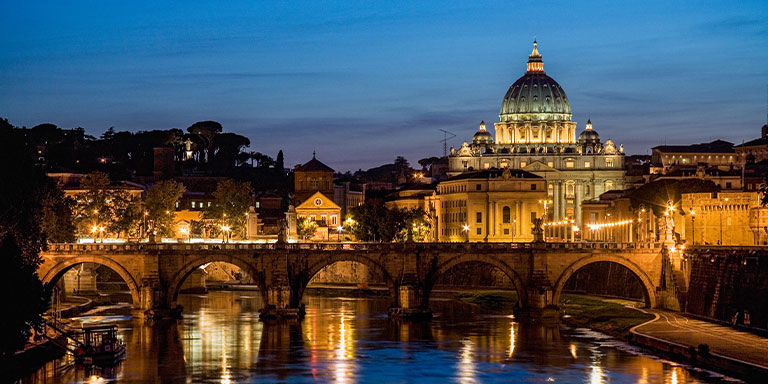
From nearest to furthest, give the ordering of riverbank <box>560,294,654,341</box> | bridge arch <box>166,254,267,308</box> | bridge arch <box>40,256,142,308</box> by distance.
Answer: riverbank <box>560,294,654,341</box> → bridge arch <box>40,256,142,308</box> → bridge arch <box>166,254,267,308</box>

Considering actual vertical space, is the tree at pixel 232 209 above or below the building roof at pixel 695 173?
below

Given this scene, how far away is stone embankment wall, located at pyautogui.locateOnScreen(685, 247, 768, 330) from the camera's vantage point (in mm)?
73312

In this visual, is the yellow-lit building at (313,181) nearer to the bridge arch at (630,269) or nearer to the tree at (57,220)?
the tree at (57,220)

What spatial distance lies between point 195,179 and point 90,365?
121 meters

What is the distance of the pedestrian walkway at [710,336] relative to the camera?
63.0 metres

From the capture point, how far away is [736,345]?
6612cm

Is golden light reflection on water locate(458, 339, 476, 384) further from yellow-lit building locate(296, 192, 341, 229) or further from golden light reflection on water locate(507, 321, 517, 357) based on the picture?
yellow-lit building locate(296, 192, 341, 229)

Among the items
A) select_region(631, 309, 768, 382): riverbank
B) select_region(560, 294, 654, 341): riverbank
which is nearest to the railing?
select_region(560, 294, 654, 341): riverbank

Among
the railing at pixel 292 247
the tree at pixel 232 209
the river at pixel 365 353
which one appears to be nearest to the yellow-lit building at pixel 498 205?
the tree at pixel 232 209

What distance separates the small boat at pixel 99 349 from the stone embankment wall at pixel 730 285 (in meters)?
31.4

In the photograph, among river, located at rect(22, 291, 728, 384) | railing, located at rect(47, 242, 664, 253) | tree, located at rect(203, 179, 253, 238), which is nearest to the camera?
river, located at rect(22, 291, 728, 384)

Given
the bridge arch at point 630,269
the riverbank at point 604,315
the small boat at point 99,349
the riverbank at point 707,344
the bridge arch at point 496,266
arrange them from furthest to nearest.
→ the bridge arch at point 496,266 → the bridge arch at point 630,269 → the riverbank at point 604,315 → the small boat at point 99,349 → the riverbank at point 707,344

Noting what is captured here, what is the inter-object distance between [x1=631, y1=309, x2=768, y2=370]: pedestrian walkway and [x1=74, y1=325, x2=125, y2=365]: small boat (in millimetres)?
26599

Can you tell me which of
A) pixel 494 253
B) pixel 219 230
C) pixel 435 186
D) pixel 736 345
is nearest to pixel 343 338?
pixel 494 253
